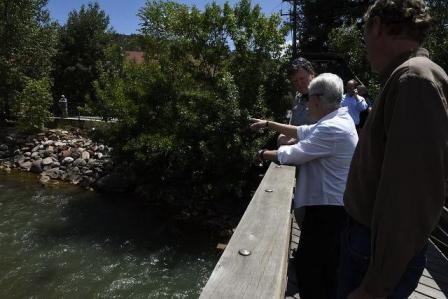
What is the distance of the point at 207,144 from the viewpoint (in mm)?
10227

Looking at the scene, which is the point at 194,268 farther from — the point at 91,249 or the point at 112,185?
the point at 112,185

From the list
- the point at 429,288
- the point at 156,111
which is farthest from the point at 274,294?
the point at 156,111

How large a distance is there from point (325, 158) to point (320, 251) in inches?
21.3

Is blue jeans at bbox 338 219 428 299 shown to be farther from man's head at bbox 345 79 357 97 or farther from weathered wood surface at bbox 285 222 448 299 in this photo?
man's head at bbox 345 79 357 97

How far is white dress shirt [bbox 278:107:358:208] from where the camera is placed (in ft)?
7.44

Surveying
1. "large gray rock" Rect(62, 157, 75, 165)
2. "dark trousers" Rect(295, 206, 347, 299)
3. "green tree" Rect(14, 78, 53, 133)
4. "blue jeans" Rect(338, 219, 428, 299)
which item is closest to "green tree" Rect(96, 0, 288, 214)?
"large gray rock" Rect(62, 157, 75, 165)

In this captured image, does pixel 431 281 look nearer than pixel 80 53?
Yes

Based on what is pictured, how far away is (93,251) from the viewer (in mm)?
8273

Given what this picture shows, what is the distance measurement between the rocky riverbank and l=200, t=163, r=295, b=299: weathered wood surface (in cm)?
1126

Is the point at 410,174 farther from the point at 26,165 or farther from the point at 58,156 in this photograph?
the point at 26,165

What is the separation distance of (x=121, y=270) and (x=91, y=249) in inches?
47.4

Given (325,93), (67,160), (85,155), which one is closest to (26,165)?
(67,160)

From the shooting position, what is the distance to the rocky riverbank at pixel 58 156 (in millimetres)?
13711

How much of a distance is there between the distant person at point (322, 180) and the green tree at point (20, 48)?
16.9 m
